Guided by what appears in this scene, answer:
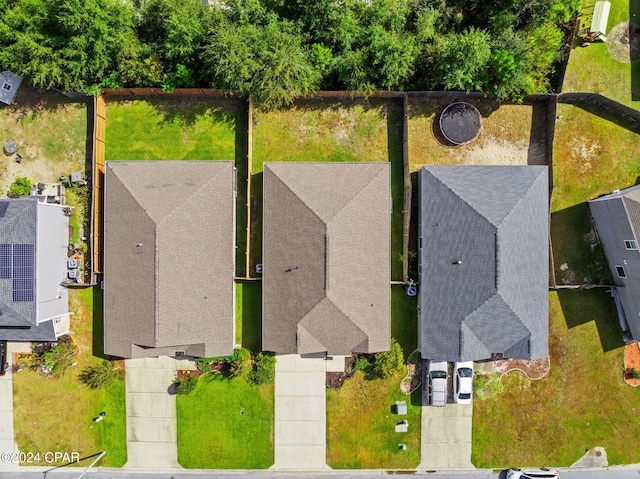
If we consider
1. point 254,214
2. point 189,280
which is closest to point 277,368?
point 189,280

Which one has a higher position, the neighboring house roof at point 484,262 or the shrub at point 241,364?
the neighboring house roof at point 484,262

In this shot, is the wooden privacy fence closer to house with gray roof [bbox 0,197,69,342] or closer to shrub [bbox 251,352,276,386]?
house with gray roof [bbox 0,197,69,342]

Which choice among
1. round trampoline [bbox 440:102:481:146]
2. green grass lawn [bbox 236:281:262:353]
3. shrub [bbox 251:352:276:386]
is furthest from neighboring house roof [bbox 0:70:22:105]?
round trampoline [bbox 440:102:481:146]

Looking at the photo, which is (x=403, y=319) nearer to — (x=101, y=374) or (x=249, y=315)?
(x=249, y=315)

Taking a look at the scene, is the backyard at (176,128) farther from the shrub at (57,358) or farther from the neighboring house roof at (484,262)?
the neighboring house roof at (484,262)

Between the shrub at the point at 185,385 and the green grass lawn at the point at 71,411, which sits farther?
the green grass lawn at the point at 71,411

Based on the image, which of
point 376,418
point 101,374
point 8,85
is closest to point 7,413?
point 101,374

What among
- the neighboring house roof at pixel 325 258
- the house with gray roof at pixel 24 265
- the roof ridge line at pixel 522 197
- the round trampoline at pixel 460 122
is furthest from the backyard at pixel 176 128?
the roof ridge line at pixel 522 197
